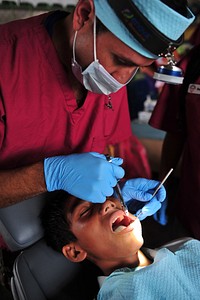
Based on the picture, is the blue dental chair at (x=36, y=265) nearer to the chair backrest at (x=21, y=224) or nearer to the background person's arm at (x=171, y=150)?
the chair backrest at (x=21, y=224)

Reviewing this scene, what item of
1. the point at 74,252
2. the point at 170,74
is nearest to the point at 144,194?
the point at 74,252

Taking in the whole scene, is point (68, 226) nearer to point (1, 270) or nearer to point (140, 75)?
point (1, 270)

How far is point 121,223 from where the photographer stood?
4.26 ft

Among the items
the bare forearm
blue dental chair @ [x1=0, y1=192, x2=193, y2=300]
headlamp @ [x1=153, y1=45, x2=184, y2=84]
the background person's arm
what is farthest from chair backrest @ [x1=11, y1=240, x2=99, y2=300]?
headlamp @ [x1=153, y1=45, x2=184, y2=84]

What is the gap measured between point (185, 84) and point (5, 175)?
2.85ft

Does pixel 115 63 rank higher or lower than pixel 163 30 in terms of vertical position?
lower

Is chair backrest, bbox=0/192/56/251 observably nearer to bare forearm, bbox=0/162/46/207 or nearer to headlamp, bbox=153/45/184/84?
bare forearm, bbox=0/162/46/207

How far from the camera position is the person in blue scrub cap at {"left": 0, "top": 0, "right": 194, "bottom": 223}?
0.93 m

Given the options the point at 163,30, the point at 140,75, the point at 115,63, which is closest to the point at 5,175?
the point at 115,63

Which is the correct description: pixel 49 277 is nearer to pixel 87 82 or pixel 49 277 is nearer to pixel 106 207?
pixel 106 207

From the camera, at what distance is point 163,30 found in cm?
93

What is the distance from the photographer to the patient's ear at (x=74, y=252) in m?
1.34

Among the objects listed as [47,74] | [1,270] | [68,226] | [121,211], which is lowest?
[1,270]

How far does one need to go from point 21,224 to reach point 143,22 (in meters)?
0.85
